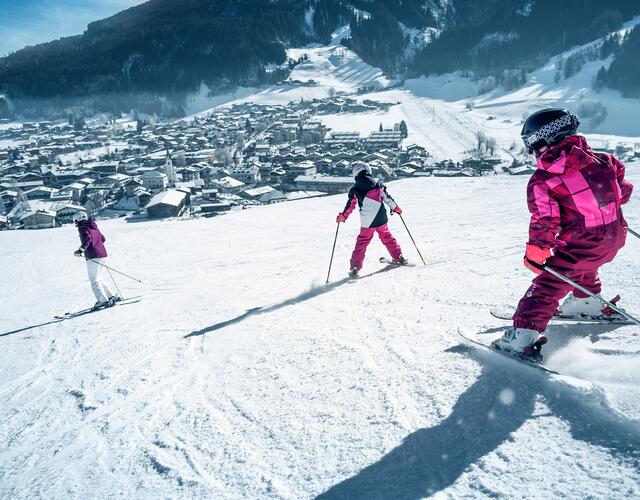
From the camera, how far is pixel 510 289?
353cm

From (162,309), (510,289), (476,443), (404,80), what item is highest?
(404,80)

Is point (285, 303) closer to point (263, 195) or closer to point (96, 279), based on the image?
point (96, 279)

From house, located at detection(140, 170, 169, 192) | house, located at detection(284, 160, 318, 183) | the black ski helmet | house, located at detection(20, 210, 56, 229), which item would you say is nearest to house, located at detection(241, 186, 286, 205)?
house, located at detection(284, 160, 318, 183)

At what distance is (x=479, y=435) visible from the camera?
171cm

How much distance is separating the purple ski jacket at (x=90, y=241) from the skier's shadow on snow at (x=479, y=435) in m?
5.64

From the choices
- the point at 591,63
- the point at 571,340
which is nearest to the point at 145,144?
the point at 571,340

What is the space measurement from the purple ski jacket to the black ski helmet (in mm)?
5807

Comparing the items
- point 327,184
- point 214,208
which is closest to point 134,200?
point 214,208

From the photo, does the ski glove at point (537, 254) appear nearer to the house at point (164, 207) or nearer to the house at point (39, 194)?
the house at point (164, 207)

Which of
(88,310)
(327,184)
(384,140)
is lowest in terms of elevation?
(327,184)

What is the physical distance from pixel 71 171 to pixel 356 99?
188ft

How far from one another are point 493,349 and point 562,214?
0.83 m

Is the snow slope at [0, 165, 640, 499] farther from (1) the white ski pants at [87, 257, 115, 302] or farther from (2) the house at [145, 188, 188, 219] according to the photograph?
(2) the house at [145, 188, 188, 219]

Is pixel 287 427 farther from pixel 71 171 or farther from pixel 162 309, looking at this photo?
pixel 71 171
